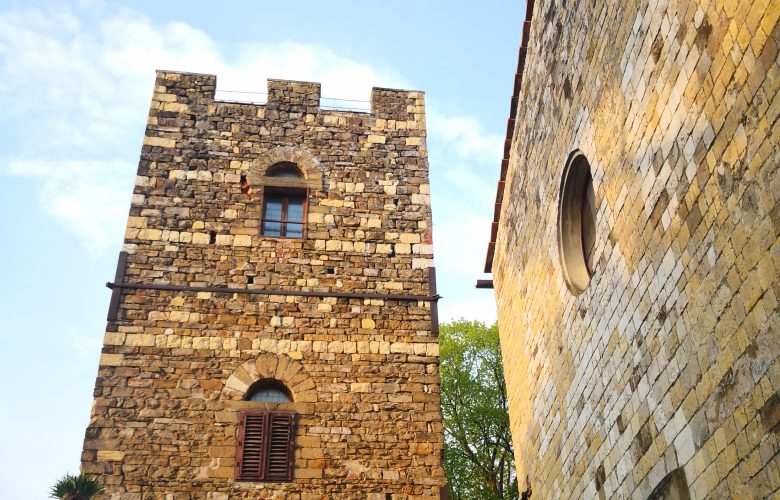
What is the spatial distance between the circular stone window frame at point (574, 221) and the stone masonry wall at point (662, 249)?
0.64 feet

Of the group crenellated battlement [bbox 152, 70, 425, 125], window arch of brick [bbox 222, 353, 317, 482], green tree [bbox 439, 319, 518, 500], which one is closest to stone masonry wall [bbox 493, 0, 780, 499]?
crenellated battlement [bbox 152, 70, 425, 125]

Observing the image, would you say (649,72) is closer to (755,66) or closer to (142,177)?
(755,66)

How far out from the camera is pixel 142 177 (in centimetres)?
1045

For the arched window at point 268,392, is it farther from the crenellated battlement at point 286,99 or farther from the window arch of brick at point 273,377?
the crenellated battlement at point 286,99

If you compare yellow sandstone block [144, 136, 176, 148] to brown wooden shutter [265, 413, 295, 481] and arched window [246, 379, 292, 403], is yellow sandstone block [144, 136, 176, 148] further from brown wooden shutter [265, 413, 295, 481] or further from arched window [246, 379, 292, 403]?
brown wooden shutter [265, 413, 295, 481]

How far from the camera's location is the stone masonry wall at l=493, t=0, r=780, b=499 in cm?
450

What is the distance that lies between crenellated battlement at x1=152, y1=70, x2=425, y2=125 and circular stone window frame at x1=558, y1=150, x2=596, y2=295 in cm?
379

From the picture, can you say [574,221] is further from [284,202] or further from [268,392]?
[284,202]

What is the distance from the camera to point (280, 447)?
8758 millimetres

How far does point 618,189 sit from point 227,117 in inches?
255

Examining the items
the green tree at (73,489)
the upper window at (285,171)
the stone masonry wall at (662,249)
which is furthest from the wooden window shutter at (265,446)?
the upper window at (285,171)

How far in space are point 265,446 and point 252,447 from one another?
0.15m

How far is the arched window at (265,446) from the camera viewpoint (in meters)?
8.62

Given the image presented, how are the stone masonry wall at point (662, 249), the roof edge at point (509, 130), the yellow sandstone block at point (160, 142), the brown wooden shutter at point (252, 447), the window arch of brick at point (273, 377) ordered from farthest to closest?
the yellow sandstone block at point (160, 142) < the roof edge at point (509, 130) < the window arch of brick at point (273, 377) < the brown wooden shutter at point (252, 447) < the stone masonry wall at point (662, 249)
